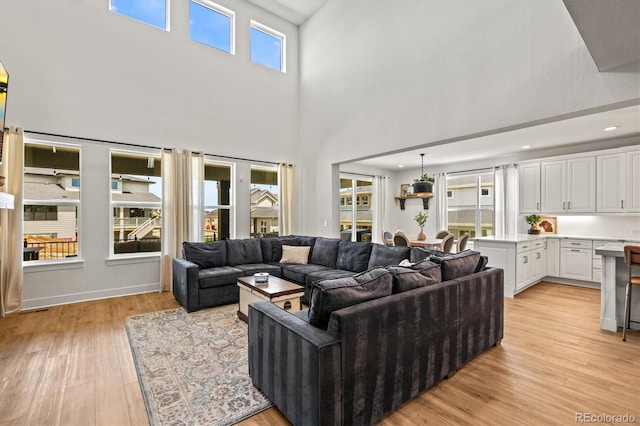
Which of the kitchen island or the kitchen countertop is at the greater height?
the kitchen countertop

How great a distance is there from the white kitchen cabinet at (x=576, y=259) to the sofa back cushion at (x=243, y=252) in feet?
18.8

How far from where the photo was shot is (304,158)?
21.9 feet

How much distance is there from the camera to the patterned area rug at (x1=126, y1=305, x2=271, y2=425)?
2021 mm

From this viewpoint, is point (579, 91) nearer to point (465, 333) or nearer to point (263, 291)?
point (465, 333)

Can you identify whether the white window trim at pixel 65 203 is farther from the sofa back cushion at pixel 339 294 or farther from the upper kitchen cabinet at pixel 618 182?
the upper kitchen cabinet at pixel 618 182

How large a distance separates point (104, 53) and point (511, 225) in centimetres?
844

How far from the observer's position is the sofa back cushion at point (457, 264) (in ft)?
8.42

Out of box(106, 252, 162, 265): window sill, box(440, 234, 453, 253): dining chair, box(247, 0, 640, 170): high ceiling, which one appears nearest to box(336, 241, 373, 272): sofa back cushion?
box(247, 0, 640, 170): high ceiling

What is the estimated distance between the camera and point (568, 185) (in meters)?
5.65

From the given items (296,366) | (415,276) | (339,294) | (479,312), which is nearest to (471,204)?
(479,312)

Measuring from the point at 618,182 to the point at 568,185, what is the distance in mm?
677

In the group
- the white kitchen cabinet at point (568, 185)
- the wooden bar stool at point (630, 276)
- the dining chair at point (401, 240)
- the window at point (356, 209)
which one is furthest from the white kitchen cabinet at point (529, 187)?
the window at point (356, 209)

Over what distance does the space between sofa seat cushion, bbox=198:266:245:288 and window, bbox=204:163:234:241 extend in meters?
1.51

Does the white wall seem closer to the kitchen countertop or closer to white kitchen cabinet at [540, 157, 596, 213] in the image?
the kitchen countertop
